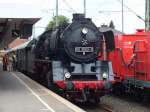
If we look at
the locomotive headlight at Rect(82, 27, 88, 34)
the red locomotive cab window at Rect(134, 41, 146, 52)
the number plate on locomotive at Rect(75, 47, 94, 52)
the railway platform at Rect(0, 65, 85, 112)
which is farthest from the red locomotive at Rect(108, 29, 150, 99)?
the railway platform at Rect(0, 65, 85, 112)

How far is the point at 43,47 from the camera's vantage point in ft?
71.5

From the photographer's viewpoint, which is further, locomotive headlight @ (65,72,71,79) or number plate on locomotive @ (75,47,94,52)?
number plate on locomotive @ (75,47,94,52)

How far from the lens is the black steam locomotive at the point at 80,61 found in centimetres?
1747

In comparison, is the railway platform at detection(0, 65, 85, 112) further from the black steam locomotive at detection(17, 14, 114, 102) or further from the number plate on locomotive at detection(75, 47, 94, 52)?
the number plate on locomotive at detection(75, 47, 94, 52)

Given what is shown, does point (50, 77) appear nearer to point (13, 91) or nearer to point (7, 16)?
point (13, 91)

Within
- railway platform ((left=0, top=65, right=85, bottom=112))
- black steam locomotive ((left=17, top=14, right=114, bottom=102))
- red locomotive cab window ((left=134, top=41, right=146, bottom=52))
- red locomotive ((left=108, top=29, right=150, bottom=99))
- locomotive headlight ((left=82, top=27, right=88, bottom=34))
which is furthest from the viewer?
red locomotive cab window ((left=134, top=41, right=146, bottom=52))

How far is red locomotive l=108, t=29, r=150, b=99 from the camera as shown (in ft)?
59.5

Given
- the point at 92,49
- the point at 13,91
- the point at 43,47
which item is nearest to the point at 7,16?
the point at 43,47

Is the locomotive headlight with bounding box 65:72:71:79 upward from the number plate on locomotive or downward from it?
downward

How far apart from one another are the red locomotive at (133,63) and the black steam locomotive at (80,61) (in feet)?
3.82

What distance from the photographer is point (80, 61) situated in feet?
59.5

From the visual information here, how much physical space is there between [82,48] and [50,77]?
1.66 meters

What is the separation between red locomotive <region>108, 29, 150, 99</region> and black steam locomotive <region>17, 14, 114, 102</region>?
3.82ft

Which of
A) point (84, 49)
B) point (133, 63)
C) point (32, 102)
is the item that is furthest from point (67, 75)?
point (133, 63)
